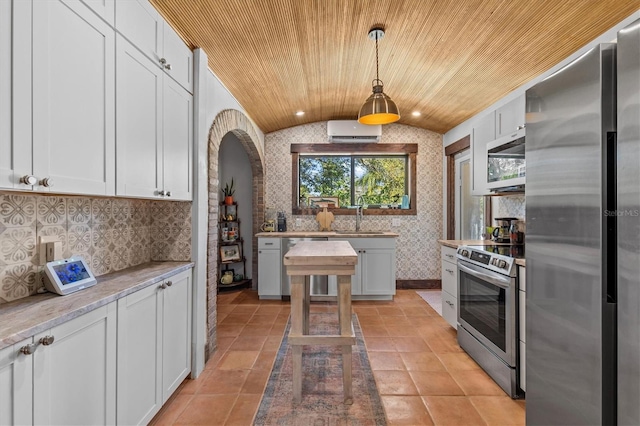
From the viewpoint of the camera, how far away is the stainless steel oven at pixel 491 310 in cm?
213

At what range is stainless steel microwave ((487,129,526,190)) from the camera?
8.31 feet

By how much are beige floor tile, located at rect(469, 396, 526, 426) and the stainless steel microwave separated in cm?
158

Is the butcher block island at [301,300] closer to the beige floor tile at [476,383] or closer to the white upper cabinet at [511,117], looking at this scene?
the beige floor tile at [476,383]

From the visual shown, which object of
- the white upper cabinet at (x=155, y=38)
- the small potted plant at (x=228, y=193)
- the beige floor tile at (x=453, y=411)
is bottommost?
the beige floor tile at (x=453, y=411)

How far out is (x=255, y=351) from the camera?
2.81m

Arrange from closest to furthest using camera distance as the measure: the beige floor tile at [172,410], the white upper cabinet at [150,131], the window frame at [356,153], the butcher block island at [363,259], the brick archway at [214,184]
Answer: the white upper cabinet at [150,131]
the beige floor tile at [172,410]
the brick archway at [214,184]
the butcher block island at [363,259]
the window frame at [356,153]

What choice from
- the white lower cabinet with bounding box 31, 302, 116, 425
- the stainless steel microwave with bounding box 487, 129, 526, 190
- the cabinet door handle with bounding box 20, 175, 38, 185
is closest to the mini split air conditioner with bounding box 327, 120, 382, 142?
the stainless steel microwave with bounding box 487, 129, 526, 190

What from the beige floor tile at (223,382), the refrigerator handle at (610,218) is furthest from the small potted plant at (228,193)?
the refrigerator handle at (610,218)

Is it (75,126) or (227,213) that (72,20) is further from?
(227,213)

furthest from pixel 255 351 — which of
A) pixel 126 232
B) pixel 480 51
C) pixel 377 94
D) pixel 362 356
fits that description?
pixel 480 51

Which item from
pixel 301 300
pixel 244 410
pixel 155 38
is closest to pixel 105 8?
pixel 155 38

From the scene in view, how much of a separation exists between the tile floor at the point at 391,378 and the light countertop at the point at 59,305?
0.89 metres

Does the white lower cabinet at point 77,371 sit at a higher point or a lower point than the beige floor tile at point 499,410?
higher

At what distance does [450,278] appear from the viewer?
3.19 meters
